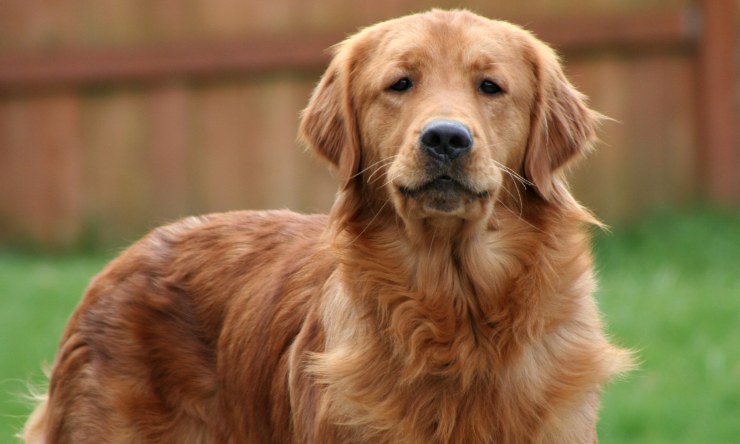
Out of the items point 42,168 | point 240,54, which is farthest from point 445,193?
point 42,168

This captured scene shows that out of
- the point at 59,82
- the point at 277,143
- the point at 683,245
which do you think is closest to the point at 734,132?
the point at 683,245

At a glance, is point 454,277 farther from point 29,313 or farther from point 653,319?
point 29,313

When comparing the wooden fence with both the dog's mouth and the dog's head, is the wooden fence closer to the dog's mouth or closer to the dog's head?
the dog's head

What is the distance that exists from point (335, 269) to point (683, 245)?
249 inches

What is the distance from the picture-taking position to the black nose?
463 cm

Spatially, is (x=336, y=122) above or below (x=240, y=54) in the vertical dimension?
above

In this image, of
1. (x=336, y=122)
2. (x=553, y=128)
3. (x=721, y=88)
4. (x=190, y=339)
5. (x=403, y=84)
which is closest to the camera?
(x=403, y=84)

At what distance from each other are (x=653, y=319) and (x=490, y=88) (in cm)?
423

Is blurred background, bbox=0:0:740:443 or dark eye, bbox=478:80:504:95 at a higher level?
dark eye, bbox=478:80:504:95

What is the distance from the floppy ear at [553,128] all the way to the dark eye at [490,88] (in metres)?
0.22

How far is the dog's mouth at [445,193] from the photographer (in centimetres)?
472

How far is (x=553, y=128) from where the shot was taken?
5.20 metres

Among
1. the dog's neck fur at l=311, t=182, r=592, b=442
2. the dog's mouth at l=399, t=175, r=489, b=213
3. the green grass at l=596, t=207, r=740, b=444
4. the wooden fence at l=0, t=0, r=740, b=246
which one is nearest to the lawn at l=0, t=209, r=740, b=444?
the green grass at l=596, t=207, r=740, b=444

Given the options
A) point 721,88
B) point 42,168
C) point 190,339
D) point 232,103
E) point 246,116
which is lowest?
point 42,168
